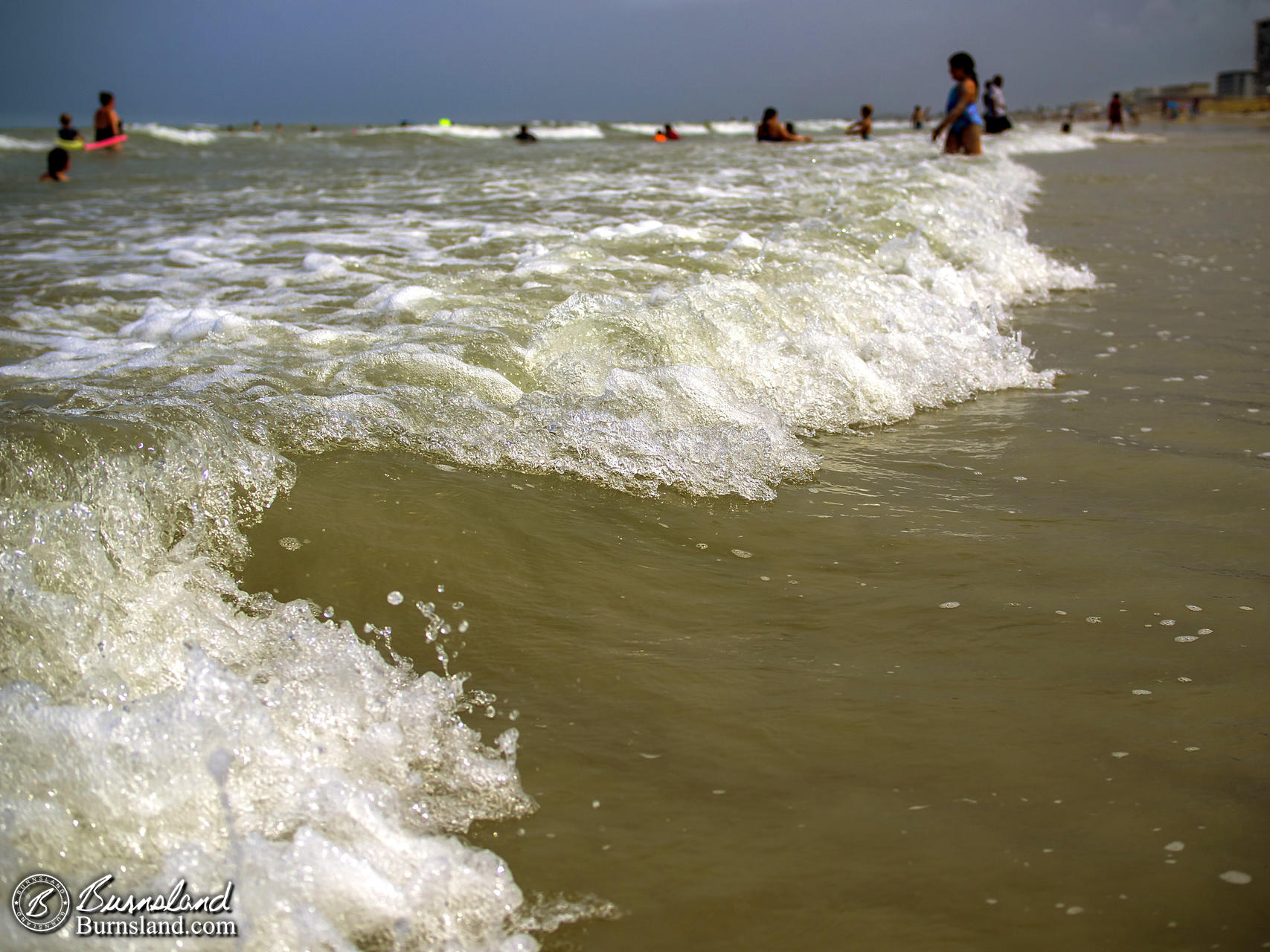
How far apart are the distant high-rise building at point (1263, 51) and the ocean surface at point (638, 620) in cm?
9336

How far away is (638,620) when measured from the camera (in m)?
1.83

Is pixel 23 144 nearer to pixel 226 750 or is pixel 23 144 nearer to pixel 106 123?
pixel 106 123

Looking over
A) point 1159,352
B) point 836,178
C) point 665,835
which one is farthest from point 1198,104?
point 665,835

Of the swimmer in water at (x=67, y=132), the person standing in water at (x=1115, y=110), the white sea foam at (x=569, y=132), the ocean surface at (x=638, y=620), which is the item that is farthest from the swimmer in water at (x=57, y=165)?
the person standing in water at (x=1115, y=110)

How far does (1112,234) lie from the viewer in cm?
711

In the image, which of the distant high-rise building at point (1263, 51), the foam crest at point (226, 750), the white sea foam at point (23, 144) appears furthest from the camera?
the distant high-rise building at point (1263, 51)

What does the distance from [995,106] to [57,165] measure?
14.7 meters

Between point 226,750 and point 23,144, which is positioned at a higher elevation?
point 23,144

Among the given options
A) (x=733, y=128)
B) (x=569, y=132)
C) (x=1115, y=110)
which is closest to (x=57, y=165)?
(x=1115, y=110)

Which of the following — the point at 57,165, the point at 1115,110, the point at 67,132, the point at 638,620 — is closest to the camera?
the point at 638,620

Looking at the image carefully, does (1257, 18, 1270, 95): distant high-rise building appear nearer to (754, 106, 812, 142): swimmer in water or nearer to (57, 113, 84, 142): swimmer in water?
(754, 106, 812, 142): swimmer in water

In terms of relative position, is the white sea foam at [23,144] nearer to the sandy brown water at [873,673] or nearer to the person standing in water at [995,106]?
the person standing in water at [995,106]

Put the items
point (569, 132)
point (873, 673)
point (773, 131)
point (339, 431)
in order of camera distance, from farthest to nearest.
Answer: point (569, 132), point (773, 131), point (339, 431), point (873, 673)

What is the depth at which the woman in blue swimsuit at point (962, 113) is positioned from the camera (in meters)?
11.1
